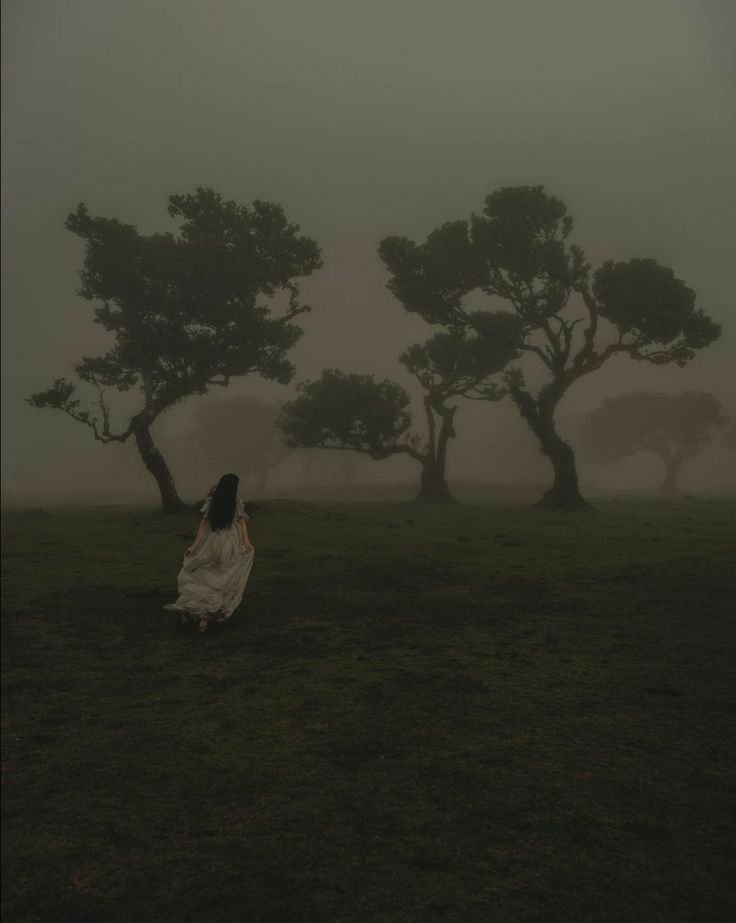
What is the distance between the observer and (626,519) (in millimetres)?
25734

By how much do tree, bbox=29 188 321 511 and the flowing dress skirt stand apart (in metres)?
22.1

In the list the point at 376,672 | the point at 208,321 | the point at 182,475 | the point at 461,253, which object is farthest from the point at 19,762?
the point at 182,475

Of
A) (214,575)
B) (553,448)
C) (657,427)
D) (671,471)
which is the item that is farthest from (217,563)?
(657,427)

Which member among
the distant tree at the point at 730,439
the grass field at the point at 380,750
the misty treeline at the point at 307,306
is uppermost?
the misty treeline at the point at 307,306

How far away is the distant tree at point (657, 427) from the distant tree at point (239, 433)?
37408 millimetres

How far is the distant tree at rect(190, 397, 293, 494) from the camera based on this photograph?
8188cm

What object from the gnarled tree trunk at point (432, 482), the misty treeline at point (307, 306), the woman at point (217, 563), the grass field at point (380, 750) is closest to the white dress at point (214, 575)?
the woman at point (217, 563)

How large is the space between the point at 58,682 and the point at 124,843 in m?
4.33

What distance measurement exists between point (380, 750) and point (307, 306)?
30.9m

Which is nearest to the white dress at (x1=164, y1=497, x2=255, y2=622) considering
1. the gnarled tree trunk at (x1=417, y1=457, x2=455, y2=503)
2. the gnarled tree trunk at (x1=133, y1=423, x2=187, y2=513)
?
the gnarled tree trunk at (x1=133, y1=423, x2=187, y2=513)

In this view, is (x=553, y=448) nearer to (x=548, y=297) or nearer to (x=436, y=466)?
(x=548, y=297)

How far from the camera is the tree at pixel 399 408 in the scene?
146 ft

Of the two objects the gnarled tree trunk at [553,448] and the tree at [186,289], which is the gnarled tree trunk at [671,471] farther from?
the tree at [186,289]

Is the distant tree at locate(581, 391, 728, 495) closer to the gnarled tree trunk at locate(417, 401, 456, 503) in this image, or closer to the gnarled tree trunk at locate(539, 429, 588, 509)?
the gnarled tree trunk at locate(417, 401, 456, 503)
